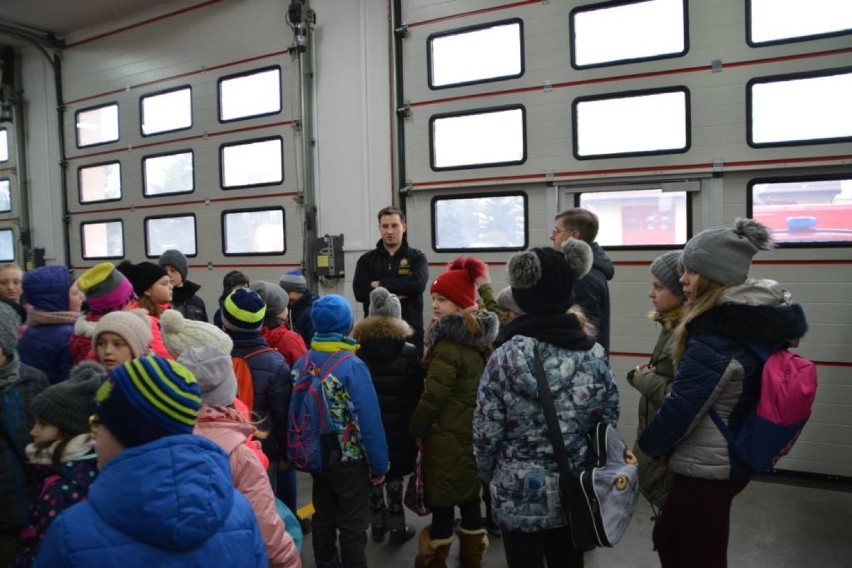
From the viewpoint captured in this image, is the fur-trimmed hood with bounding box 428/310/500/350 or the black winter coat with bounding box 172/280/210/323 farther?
the black winter coat with bounding box 172/280/210/323

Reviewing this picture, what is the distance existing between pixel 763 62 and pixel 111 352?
→ 4.78 meters

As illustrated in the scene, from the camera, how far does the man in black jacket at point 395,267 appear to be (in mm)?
4789

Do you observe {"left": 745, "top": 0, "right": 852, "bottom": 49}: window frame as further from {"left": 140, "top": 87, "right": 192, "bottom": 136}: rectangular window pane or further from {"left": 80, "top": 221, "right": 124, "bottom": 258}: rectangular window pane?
{"left": 80, "top": 221, "right": 124, "bottom": 258}: rectangular window pane

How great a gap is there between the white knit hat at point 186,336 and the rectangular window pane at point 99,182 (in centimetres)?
676

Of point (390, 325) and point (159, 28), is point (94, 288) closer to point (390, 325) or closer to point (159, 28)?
point (390, 325)

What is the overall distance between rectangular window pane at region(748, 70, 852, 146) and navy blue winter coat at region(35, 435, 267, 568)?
4.72 m

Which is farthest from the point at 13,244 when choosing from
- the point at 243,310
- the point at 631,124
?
the point at 631,124

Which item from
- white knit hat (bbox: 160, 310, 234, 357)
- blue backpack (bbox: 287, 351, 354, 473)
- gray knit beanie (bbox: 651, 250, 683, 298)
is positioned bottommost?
blue backpack (bbox: 287, 351, 354, 473)

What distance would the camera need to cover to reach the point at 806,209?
454cm

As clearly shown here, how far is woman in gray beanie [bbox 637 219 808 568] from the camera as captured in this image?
2139mm

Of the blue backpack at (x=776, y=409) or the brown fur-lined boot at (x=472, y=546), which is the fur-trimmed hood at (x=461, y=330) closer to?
the brown fur-lined boot at (x=472, y=546)

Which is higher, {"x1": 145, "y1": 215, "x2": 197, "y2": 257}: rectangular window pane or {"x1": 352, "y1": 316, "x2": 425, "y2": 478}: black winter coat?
{"x1": 145, "y1": 215, "x2": 197, "y2": 257}: rectangular window pane

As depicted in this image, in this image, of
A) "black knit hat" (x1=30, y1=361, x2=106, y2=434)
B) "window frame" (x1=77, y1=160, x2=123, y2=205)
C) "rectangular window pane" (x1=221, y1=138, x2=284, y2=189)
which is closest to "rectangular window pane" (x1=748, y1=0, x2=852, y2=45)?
"rectangular window pane" (x1=221, y1=138, x2=284, y2=189)

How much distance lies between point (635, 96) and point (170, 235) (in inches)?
229
